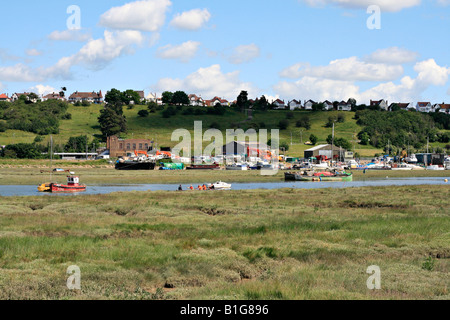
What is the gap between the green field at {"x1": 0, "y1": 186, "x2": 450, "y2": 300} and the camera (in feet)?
54.0

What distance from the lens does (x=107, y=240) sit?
24812 millimetres

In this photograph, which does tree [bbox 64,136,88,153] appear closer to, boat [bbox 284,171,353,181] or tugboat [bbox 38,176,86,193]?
boat [bbox 284,171,353,181]

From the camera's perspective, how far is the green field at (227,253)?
54.0 feet

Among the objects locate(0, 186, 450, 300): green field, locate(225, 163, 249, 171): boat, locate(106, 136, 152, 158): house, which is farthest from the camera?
locate(106, 136, 152, 158): house

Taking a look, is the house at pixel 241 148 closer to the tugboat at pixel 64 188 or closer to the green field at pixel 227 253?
the tugboat at pixel 64 188

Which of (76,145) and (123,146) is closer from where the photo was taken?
(123,146)

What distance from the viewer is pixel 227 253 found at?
871 inches

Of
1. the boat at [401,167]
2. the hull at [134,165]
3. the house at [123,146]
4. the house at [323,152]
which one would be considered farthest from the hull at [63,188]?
the house at [123,146]

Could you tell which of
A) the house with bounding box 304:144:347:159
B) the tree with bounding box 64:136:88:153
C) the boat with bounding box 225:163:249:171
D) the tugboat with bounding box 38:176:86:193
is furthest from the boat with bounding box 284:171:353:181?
the tree with bounding box 64:136:88:153

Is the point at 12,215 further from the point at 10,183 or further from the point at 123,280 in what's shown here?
the point at 10,183

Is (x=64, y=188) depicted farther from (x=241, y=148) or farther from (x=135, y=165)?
(x=241, y=148)

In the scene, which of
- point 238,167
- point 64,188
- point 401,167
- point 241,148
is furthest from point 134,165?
point 401,167

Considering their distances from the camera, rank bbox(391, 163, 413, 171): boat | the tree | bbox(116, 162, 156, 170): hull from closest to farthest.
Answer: bbox(116, 162, 156, 170): hull → bbox(391, 163, 413, 171): boat → the tree

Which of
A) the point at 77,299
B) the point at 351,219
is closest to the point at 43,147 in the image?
the point at 351,219
